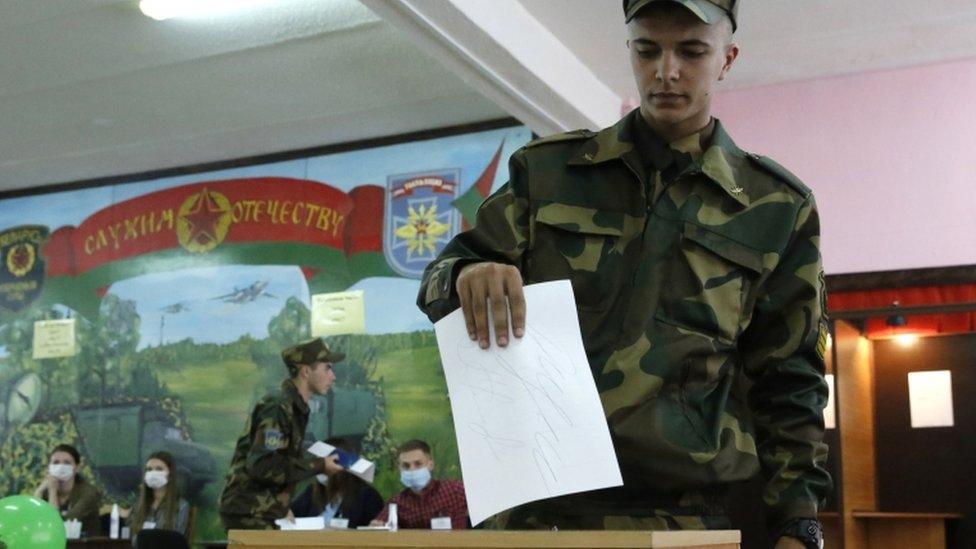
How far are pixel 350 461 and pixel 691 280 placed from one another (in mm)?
5076

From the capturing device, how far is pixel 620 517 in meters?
1.14

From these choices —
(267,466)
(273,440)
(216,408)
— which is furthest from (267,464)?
(216,408)

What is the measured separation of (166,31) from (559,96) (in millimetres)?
1829

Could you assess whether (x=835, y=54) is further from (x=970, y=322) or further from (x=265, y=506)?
(x=265, y=506)

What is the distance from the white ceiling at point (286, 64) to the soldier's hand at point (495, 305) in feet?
10.6

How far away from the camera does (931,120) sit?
524 cm

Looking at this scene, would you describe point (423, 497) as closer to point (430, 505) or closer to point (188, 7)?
point (430, 505)

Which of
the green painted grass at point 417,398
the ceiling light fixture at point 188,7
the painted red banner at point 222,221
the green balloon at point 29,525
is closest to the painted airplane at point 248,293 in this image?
the painted red banner at point 222,221

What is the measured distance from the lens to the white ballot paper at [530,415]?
3.13ft

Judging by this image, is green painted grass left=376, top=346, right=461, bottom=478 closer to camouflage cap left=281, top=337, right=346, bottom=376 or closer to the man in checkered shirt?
the man in checkered shirt

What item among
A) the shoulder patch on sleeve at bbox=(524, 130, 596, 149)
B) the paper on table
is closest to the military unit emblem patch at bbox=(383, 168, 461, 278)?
the paper on table

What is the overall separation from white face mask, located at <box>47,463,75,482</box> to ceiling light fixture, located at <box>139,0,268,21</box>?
10.6 feet

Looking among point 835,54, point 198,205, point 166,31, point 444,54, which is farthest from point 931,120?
point 198,205

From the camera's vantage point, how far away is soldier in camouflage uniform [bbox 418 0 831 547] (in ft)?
3.80
